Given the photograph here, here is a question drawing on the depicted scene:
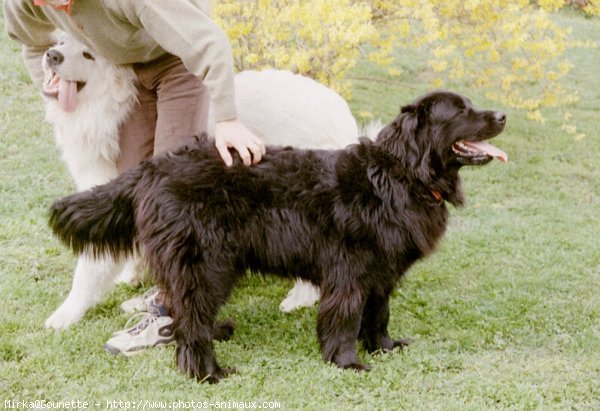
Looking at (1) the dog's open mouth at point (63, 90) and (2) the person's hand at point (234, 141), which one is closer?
(2) the person's hand at point (234, 141)

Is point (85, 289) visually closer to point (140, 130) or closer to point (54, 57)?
point (140, 130)

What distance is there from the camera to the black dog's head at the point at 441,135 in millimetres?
3461

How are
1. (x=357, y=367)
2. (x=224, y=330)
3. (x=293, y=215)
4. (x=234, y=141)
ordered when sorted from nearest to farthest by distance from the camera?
(x=234, y=141)
(x=293, y=215)
(x=357, y=367)
(x=224, y=330)

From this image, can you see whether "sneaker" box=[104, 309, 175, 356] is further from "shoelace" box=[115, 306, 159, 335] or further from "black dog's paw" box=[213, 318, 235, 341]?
"black dog's paw" box=[213, 318, 235, 341]

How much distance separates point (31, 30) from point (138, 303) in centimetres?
166

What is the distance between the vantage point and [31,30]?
395cm

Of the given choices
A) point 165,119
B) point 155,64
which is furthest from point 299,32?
point 165,119

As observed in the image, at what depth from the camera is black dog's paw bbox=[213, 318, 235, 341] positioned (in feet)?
12.9

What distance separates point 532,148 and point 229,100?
596cm

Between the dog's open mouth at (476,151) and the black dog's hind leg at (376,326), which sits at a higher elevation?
the dog's open mouth at (476,151)

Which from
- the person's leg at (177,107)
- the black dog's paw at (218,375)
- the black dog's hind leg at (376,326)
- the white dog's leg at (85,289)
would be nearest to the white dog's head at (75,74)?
the person's leg at (177,107)

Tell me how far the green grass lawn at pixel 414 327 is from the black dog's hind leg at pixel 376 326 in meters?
0.11

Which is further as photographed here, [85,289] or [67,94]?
[85,289]

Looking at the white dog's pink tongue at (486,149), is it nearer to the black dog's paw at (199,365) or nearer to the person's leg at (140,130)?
the black dog's paw at (199,365)
